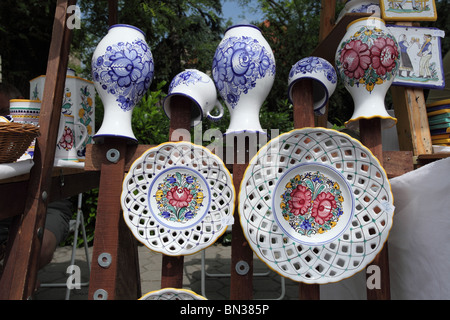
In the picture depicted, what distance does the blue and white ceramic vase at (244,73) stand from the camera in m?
0.88

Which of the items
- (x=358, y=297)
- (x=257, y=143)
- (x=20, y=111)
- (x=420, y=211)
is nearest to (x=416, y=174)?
(x=420, y=211)

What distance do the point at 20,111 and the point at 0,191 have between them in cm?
37

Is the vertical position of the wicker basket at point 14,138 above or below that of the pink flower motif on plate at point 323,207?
above

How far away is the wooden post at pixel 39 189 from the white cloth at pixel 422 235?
41.7 inches

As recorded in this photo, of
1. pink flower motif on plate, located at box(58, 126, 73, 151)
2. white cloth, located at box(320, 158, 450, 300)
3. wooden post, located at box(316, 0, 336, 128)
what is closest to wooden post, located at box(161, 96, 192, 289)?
pink flower motif on plate, located at box(58, 126, 73, 151)

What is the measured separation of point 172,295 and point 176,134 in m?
0.43

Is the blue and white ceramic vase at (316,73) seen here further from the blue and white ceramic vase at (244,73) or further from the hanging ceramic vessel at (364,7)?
the hanging ceramic vessel at (364,7)

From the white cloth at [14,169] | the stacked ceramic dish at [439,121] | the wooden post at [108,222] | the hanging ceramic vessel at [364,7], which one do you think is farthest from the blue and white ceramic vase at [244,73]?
the stacked ceramic dish at [439,121]

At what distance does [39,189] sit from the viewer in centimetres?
97

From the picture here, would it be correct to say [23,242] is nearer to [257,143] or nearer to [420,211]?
[257,143]

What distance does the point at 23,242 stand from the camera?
3.03ft

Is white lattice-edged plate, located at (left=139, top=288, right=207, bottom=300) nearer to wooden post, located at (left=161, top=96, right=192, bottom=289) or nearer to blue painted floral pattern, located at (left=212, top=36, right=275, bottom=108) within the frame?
wooden post, located at (left=161, top=96, right=192, bottom=289)

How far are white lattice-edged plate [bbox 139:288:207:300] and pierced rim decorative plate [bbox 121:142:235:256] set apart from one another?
0.36ft

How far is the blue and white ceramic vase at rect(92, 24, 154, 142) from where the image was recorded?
2.94 ft
